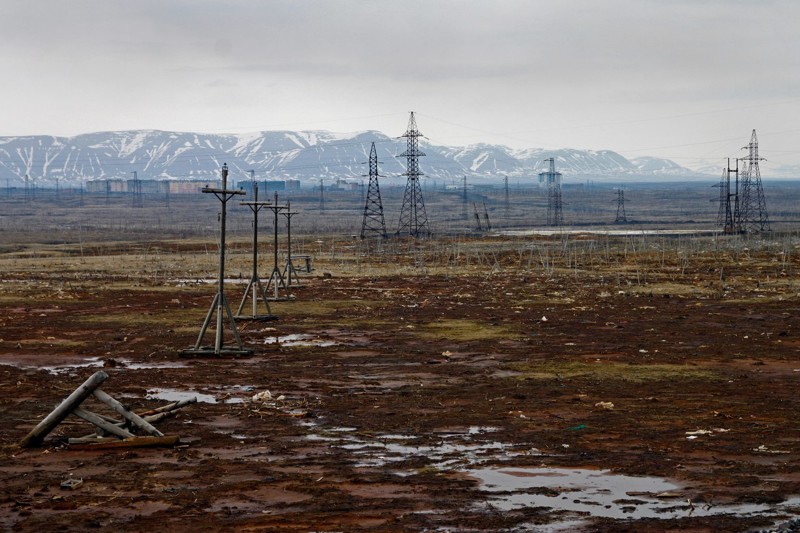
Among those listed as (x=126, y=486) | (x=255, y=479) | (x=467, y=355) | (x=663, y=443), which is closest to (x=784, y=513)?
(x=663, y=443)

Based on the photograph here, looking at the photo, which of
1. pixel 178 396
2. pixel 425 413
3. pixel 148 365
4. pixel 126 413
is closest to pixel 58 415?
pixel 126 413

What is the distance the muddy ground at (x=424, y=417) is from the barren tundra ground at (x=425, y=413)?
0.17 feet

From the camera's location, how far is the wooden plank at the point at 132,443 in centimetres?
1438

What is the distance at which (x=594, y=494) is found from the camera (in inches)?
480

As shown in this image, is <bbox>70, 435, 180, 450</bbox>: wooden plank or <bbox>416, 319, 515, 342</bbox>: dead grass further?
<bbox>416, 319, 515, 342</bbox>: dead grass

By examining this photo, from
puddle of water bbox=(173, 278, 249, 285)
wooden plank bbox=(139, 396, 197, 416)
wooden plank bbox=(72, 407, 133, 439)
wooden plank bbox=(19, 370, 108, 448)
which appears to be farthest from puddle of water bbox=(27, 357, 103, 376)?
puddle of water bbox=(173, 278, 249, 285)

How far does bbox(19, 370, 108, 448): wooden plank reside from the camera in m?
14.5

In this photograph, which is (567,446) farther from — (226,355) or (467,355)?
(226,355)

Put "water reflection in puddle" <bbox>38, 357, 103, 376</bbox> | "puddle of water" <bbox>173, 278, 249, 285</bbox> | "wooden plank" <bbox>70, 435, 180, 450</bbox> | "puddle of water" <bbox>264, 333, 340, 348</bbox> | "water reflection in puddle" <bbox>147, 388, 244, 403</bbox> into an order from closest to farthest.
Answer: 1. "wooden plank" <bbox>70, 435, 180, 450</bbox>
2. "water reflection in puddle" <bbox>147, 388, 244, 403</bbox>
3. "water reflection in puddle" <bbox>38, 357, 103, 376</bbox>
4. "puddle of water" <bbox>264, 333, 340, 348</bbox>
5. "puddle of water" <bbox>173, 278, 249, 285</bbox>

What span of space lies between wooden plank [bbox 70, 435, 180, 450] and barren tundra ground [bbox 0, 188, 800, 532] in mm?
79

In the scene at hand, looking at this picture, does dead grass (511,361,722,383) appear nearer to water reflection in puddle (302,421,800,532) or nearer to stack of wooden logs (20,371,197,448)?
water reflection in puddle (302,421,800,532)

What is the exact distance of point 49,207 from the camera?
652ft

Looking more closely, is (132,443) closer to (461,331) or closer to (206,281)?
(461,331)

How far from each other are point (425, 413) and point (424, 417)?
0.36 metres
